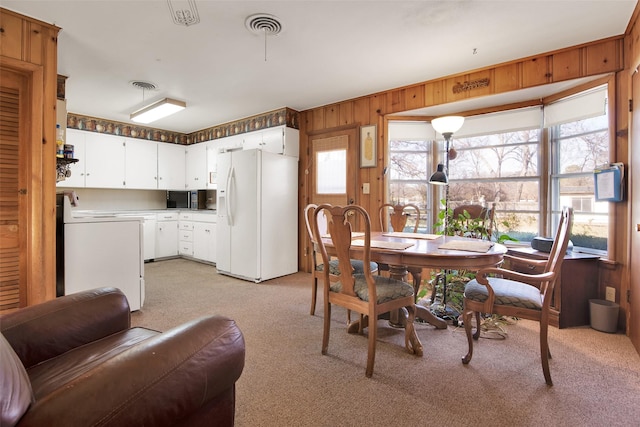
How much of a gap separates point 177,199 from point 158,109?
254cm

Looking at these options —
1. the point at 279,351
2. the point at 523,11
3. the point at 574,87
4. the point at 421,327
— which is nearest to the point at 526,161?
the point at 574,87

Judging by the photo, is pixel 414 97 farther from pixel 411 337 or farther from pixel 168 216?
pixel 168 216

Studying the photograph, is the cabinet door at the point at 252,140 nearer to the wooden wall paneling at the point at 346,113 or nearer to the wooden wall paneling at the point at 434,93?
the wooden wall paneling at the point at 346,113

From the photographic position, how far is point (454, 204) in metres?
3.92

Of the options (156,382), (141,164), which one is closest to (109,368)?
(156,382)

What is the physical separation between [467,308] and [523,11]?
2116 mm

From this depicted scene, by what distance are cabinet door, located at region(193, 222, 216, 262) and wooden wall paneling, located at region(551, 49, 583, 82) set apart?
4.68 meters

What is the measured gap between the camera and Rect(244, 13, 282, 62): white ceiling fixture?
2.29 meters

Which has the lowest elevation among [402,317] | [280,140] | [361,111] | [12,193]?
[402,317]

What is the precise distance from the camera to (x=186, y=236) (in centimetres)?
555

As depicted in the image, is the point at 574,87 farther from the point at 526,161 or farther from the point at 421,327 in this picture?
the point at 421,327

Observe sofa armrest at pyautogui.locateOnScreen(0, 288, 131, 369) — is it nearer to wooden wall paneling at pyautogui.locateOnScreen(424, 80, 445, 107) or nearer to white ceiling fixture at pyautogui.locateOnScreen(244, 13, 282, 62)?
white ceiling fixture at pyautogui.locateOnScreen(244, 13, 282, 62)

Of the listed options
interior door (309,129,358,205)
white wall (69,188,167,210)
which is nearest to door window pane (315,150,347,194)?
interior door (309,129,358,205)

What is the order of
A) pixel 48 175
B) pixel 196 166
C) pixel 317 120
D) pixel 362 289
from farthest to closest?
pixel 196 166 → pixel 317 120 → pixel 48 175 → pixel 362 289
